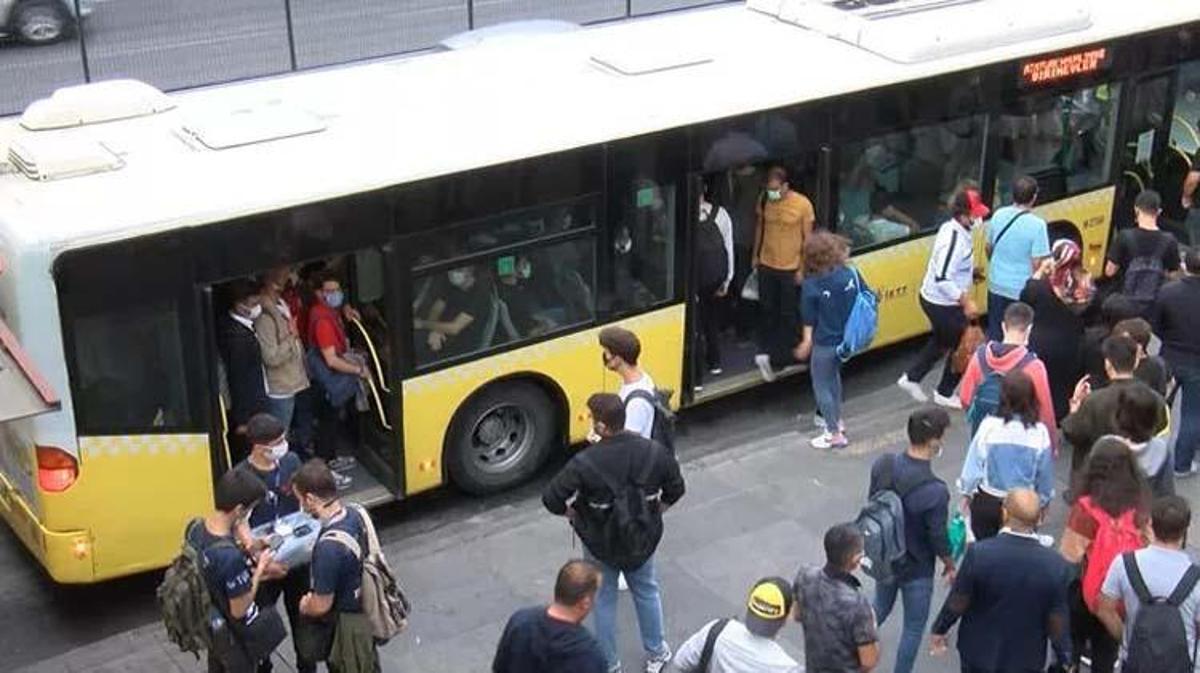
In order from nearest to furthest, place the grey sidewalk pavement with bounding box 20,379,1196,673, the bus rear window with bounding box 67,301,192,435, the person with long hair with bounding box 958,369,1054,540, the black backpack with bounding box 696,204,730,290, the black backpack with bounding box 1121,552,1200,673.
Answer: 1. the black backpack with bounding box 1121,552,1200,673
2. the person with long hair with bounding box 958,369,1054,540
3. the bus rear window with bounding box 67,301,192,435
4. the grey sidewalk pavement with bounding box 20,379,1196,673
5. the black backpack with bounding box 696,204,730,290

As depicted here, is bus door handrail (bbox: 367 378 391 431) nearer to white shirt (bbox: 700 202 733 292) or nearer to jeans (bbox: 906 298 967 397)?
white shirt (bbox: 700 202 733 292)

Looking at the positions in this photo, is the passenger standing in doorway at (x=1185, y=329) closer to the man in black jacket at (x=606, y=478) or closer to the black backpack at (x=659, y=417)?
the black backpack at (x=659, y=417)

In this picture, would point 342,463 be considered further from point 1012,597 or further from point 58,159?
point 1012,597

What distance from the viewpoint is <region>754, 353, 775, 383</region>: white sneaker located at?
11461 millimetres

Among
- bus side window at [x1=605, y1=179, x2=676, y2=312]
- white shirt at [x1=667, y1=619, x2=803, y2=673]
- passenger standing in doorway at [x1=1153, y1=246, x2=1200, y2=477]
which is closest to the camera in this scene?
white shirt at [x1=667, y1=619, x2=803, y2=673]

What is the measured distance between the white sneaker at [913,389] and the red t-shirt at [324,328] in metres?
4.38

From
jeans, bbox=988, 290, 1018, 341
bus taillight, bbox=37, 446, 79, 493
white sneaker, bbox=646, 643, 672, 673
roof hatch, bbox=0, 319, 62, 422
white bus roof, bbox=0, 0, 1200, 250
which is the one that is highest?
white bus roof, bbox=0, 0, 1200, 250

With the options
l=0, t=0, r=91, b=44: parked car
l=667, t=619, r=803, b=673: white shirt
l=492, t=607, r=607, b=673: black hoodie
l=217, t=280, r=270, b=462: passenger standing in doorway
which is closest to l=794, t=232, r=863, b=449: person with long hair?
l=217, t=280, r=270, b=462: passenger standing in doorway

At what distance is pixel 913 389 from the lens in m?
11.9

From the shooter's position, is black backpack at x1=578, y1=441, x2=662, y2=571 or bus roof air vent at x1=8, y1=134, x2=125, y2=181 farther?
bus roof air vent at x1=8, y1=134, x2=125, y2=181

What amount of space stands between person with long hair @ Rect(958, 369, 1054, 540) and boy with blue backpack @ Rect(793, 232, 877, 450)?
A: 226 cm

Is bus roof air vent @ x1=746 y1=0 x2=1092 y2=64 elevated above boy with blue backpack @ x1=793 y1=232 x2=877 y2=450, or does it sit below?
above

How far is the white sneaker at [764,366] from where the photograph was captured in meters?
11.5

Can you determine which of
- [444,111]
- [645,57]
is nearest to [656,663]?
[444,111]
